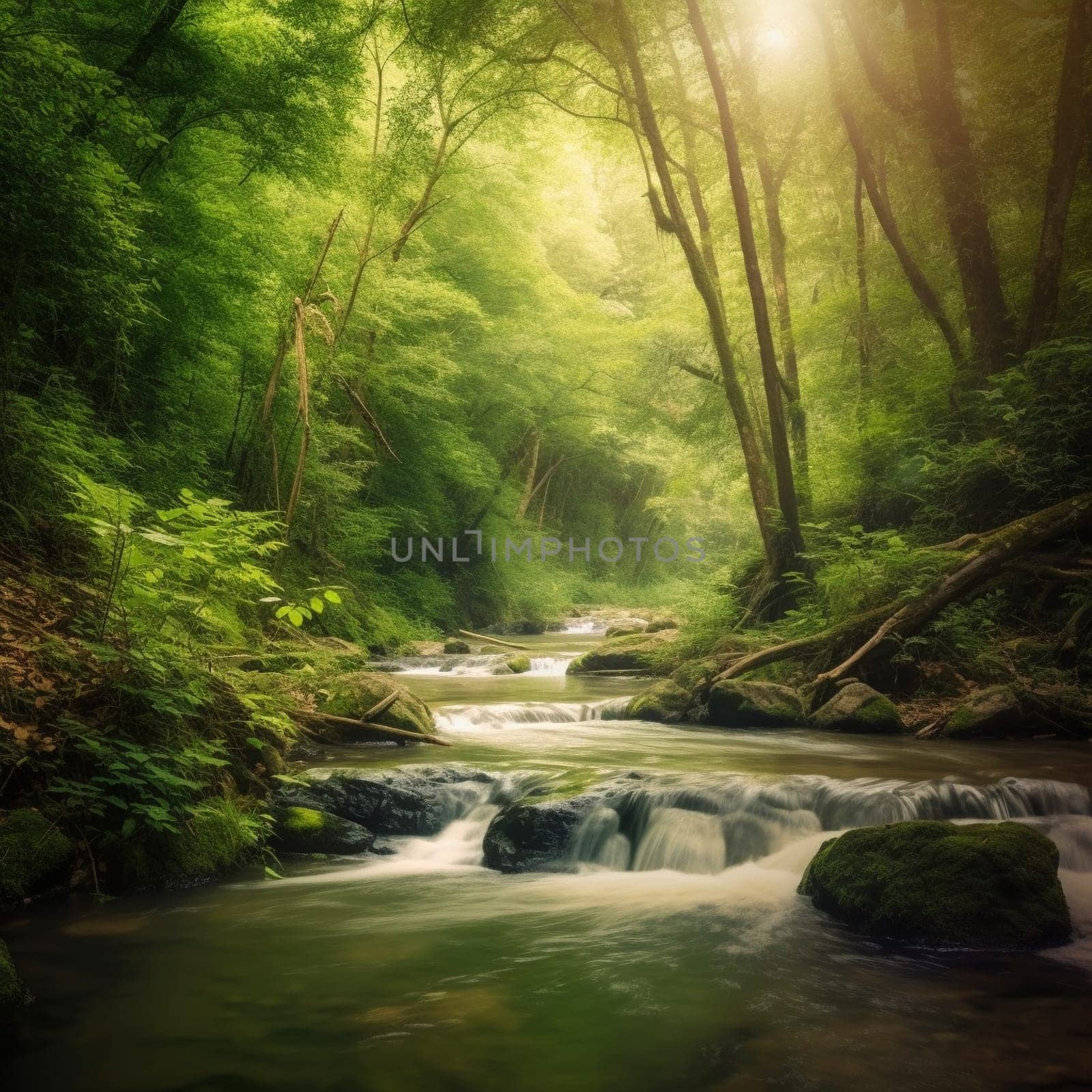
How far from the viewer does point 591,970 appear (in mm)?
3789

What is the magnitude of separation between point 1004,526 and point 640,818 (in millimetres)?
6010

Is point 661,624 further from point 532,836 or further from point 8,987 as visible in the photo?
point 8,987

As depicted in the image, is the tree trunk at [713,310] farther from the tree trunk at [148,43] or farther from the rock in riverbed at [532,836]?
the rock in riverbed at [532,836]

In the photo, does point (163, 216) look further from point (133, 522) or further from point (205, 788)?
point (205, 788)

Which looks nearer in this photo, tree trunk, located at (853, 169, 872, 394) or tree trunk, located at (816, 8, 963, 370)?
tree trunk, located at (816, 8, 963, 370)

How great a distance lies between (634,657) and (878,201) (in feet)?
28.5

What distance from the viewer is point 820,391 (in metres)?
14.7

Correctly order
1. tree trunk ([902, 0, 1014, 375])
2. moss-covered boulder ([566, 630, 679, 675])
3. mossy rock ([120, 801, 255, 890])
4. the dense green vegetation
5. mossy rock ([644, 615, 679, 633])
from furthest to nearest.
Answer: mossy rock ([644, 615, 679, 633])
moss-covered boulder ([566, 630, 679, 675])
tree trunk ([902, 0, 1014, 375])
the dense green vegetation
mossy rock ([120, 801, 255, 890])

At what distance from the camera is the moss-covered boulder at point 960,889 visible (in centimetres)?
381

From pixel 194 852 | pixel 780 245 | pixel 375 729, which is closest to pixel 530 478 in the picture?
pixel 780 245

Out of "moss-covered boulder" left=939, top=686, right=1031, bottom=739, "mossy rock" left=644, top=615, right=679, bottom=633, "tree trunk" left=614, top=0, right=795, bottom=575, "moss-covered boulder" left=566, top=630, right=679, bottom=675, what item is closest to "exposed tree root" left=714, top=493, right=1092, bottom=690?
"moss-covered boulder" left=939, top=686, right=1031, bottom=739

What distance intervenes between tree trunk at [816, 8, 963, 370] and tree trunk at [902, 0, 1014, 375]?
14.4 inches

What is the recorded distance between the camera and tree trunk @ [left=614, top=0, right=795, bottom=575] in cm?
1016

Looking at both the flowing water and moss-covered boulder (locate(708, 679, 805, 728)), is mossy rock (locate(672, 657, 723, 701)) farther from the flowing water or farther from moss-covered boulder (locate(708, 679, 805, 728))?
the flowing water
